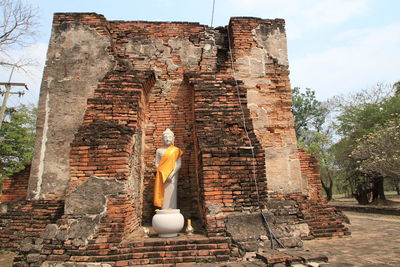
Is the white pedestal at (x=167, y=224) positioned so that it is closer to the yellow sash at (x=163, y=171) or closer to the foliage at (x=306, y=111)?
the yellow sash at (x=163, y=171)

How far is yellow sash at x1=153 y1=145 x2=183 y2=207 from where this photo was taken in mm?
4958

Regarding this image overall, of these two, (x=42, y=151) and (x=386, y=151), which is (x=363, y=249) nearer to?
(x=42, y=151)

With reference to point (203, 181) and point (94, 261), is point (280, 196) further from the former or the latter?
point (94, 261)

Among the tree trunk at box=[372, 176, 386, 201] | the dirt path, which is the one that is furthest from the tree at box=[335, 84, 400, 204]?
the dirt path

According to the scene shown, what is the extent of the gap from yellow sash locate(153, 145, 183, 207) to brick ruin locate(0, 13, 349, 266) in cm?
44

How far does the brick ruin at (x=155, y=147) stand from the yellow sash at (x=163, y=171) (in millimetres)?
441

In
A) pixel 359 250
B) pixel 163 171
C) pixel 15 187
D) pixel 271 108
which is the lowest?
pixel 359 250

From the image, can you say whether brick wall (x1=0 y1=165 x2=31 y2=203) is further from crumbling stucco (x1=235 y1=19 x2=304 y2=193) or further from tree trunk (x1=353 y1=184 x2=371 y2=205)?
tree trunk (x1=353 y1=184 x2=371 y2=205)

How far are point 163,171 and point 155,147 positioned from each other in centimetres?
115

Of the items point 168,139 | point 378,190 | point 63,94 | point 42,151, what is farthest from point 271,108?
point 378,190

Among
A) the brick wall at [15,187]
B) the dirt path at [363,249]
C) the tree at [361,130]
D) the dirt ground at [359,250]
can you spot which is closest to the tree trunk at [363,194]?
the tree at [361,130]

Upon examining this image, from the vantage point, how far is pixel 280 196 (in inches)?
231

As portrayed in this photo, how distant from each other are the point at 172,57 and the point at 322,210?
4934mm

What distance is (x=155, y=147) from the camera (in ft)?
19.8
